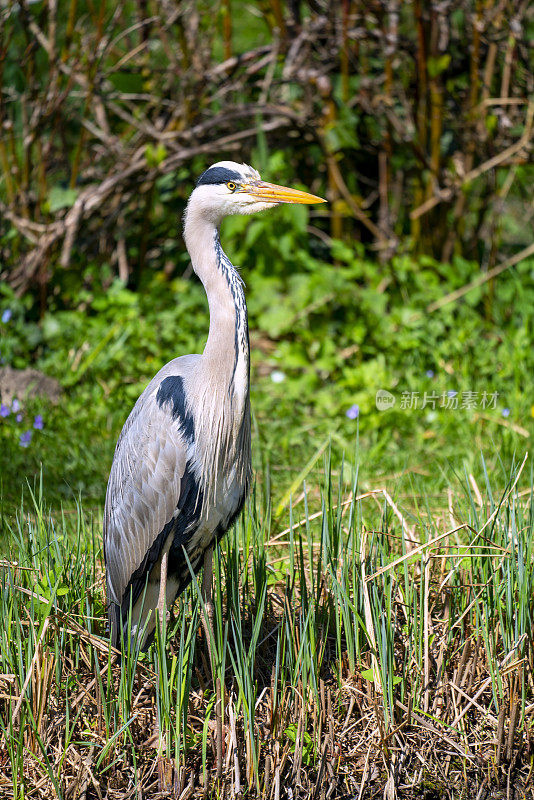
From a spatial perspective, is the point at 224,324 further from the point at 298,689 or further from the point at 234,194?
the point at 298,689

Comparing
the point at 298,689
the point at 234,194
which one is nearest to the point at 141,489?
the point at 298,689

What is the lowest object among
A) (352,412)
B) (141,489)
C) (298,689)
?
(298,689)

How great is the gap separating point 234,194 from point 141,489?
0.87 m

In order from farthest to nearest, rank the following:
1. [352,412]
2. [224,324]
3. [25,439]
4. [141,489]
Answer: [352,412]
[25,439]
[141,489]
[224,324]

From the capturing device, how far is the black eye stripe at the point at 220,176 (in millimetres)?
2592

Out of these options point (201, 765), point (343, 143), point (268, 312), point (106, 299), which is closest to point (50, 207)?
point (106, 299)

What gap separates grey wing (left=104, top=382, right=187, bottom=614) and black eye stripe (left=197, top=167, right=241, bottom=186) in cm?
61

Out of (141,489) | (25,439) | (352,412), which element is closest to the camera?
(141,489)

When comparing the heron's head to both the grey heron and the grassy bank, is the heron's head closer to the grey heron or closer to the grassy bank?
the grey heron

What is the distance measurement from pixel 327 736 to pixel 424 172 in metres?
3.64

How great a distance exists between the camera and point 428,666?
102 inches

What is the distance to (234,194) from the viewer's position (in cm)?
259

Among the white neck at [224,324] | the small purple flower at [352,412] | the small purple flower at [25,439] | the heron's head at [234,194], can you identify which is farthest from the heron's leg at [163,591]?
the small purple flower at [352,412]

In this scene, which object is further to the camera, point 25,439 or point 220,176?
point 25,439
